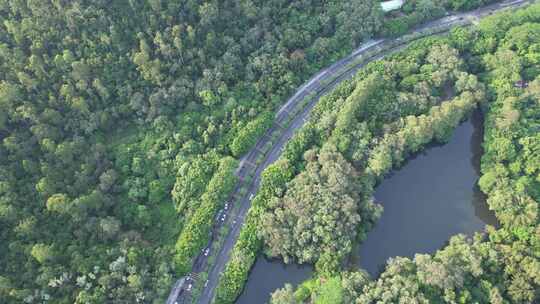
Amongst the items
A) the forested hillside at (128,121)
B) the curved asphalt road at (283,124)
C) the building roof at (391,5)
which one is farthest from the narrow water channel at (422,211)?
the building roof at (391,5)

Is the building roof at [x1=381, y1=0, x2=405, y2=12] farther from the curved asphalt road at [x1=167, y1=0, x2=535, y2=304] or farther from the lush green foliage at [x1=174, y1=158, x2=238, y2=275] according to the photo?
the lush green foliage at [x1=174, y1=158, x2=238, y2=275]

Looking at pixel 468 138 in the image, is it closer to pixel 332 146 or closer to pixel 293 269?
pixel 332 146

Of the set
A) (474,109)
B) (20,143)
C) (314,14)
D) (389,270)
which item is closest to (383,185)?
(389,270)

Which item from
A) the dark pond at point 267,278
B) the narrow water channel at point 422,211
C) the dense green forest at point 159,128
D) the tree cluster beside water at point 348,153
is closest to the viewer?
the dense green forest at point 159,128

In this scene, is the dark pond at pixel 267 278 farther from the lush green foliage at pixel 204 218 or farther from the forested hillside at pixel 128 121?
the forested hillside at pixel 128 121

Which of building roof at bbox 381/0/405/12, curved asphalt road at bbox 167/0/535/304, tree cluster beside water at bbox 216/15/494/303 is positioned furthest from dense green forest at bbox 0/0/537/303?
building roof at bbox 381/0/405/12

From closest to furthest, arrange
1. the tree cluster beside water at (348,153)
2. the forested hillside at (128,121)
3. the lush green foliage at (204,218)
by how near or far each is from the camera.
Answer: the forested hillside at (128,121), the tree cluster beside water at (348,153), the lush green foliage at (204,218)
